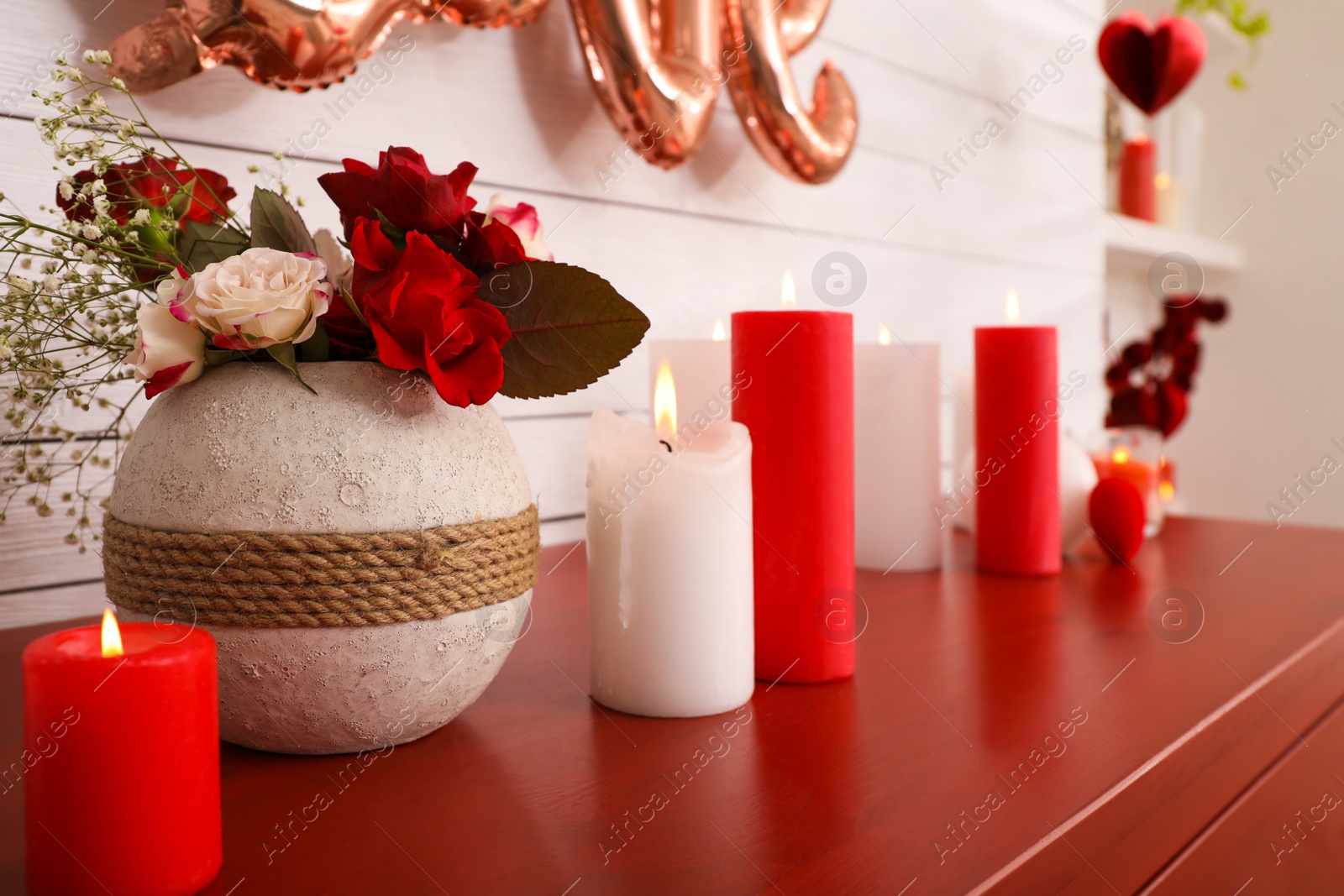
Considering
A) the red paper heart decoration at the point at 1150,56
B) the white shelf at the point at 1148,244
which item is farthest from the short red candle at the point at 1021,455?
the white shelf at the point at 1148,244

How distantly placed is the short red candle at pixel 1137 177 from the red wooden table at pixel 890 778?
4.02 feet

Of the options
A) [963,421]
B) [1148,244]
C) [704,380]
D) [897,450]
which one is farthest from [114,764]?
[1148,244]

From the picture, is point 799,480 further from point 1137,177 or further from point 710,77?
point 1137,177

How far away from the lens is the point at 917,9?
1.20 metres

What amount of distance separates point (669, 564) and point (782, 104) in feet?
2.01

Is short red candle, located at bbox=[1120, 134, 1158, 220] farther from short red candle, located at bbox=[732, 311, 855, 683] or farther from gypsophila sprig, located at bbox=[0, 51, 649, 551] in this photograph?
gypsophila sprig, located at bbox=[0, 51, 649, 551]

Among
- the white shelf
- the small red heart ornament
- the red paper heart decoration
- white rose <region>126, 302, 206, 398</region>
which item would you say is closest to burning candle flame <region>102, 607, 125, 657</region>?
white rose <region>126, 302, 206, 398</region>

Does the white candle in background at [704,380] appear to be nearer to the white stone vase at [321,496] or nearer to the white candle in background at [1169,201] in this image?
the white stone vase at [321,496]

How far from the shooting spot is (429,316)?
1.27ft

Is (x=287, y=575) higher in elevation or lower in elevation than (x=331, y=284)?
lower

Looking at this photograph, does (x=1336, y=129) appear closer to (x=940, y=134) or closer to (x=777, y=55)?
(x=940, y=134)

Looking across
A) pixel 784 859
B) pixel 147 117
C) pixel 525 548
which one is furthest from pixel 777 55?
pixel 784 859

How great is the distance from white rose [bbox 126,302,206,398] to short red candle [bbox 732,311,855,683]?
0.27 m

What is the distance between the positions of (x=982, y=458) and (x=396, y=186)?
568 millimetres
